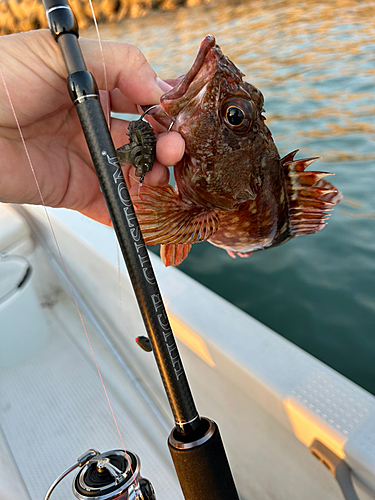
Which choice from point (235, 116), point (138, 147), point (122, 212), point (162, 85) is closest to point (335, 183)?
point (162, 85)

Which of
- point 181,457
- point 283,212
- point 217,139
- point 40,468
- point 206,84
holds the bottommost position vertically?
point 40,468

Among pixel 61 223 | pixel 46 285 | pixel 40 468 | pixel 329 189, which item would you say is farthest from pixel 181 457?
pixel 46 285

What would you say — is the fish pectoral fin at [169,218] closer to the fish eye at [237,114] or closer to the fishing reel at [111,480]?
the fish eye at [237,114]

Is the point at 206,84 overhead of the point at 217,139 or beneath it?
overhead

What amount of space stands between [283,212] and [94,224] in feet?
5.89

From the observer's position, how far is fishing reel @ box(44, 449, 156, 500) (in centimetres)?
126

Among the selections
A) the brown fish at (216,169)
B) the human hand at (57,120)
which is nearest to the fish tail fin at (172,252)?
the brown fish at (216,169)

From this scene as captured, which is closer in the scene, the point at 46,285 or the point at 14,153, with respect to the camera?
the point at 14,153

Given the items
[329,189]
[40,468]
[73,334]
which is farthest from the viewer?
[73,334]

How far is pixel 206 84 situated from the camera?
4.09 ft

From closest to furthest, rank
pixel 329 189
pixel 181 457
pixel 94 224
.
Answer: pixel 181 457 < pixel 329 189 < pixel 94 224

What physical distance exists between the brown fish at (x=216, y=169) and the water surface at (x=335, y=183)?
1698 millimetres

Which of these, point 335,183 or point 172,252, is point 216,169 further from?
point 335,183

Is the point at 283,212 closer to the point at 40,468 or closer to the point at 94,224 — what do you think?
the point at 94,224
